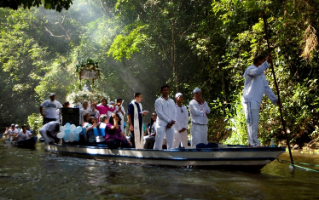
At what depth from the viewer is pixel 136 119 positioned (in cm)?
1095

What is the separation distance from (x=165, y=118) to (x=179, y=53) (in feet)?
49.9

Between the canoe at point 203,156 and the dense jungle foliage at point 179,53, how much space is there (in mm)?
4787

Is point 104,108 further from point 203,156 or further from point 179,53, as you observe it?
point 179,53

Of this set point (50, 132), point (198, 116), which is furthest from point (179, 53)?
point (198, 116)

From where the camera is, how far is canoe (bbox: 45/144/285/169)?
830 centimetres

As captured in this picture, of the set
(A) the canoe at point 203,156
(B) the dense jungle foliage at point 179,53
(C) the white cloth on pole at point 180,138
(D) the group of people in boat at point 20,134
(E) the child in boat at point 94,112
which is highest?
(B) the dense jungle foliage at point 179,53

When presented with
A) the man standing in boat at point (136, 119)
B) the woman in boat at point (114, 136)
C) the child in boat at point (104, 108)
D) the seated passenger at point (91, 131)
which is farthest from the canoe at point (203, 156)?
the child in boat at point (104, 108)

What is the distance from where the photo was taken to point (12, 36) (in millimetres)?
38219

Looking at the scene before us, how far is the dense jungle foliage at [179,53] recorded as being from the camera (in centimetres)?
1381

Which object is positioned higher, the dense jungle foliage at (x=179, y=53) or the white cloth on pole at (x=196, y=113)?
the dense jungle foliage at (x=179, y=53)

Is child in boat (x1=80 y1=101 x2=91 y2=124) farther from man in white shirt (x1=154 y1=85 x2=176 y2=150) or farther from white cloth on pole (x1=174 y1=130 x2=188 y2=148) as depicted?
man in white shirt (x1=154 y1=85 x2=176 y2=150)

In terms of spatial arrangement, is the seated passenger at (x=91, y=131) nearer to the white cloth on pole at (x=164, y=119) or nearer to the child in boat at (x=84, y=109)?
the child in boat at (x=84, y=109)

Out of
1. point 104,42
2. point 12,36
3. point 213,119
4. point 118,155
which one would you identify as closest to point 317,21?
point 213,119

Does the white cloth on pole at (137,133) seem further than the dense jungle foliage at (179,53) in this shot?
No
